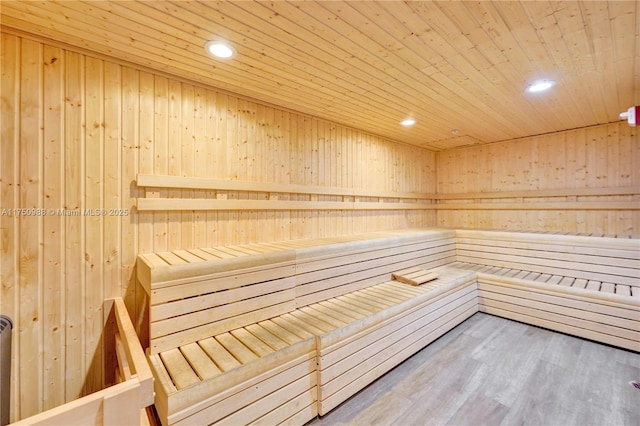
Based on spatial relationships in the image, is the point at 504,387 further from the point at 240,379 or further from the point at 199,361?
the point at 199,361

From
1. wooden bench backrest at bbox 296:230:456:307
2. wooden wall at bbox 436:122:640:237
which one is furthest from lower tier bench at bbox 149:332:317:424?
wooden wall at bbox 436:122:640:237

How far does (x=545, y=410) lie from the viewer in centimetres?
205

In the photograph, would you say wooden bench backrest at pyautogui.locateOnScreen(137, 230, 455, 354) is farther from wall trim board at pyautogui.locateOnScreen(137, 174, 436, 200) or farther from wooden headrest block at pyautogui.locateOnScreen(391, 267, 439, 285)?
wall trim board at pyautogui.locateOnScreen(137, 174, 436, 200)

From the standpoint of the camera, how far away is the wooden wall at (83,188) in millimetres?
1849

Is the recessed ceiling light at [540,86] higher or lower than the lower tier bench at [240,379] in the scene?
higher

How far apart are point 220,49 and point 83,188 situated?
4.77 ft

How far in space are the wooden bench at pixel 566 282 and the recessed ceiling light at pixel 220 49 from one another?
4.11m

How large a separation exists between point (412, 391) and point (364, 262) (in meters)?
1.28

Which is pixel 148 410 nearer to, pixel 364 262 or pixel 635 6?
pixel 364 262

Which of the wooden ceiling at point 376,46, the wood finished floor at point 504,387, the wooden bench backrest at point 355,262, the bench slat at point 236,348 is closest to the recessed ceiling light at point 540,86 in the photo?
the wooden ceiling at point 376,46

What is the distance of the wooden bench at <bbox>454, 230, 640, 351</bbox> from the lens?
9.96 feet

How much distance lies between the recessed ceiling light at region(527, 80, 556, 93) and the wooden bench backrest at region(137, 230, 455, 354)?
7.43ft

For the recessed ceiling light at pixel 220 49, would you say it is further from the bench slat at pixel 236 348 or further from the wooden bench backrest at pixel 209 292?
the bench slat at pixel 236 348

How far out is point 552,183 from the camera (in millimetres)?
4500
